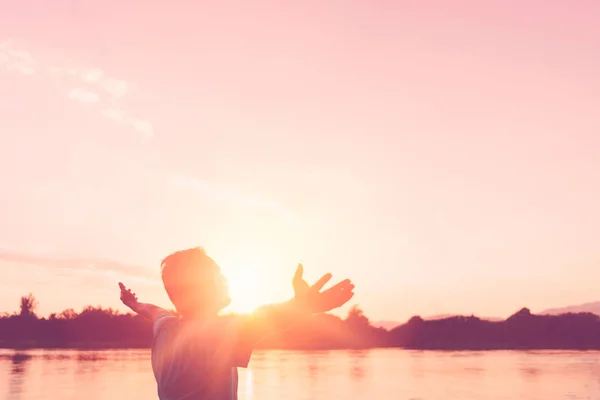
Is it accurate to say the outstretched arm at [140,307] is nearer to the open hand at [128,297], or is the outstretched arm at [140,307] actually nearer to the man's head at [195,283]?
the open hand at [128,297]

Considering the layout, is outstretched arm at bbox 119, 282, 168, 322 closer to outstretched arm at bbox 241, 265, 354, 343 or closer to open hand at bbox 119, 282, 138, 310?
open hand at bbox 119, 282, 138, 310

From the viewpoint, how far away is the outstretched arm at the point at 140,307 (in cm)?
387

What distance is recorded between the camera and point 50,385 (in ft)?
123

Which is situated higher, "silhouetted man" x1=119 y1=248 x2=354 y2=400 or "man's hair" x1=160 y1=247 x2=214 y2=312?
"man's hair" x1=160 y1=247 x2=214 y2=312

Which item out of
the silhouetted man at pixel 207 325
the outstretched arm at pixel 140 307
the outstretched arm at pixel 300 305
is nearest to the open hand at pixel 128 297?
the outstretched arm at pixel 140 307

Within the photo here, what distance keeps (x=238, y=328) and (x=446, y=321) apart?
183172 mm

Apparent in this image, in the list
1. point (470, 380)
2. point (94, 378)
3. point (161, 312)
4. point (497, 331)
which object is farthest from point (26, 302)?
point (161, 312)

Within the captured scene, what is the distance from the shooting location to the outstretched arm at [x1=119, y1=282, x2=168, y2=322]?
3869 mm

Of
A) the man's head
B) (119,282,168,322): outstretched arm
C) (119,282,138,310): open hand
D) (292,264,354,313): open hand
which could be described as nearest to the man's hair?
the man's head

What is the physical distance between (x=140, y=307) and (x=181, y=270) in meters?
1.11

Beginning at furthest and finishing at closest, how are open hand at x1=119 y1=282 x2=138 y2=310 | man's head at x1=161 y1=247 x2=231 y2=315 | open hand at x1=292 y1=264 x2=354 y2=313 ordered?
open hand at x1=119 y1=282 x2=138 y2=310 < man's head at x1=161 y1=247 x2=231 y2=315 < open hand at x1=292 y1=264 x2=354 y2=313

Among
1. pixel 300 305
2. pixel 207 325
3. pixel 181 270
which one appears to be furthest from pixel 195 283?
pixel 300 305

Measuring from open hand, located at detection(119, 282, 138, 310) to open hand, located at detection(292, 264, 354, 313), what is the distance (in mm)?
2151

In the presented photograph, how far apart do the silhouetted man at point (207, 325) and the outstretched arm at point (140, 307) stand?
0.42 metres
